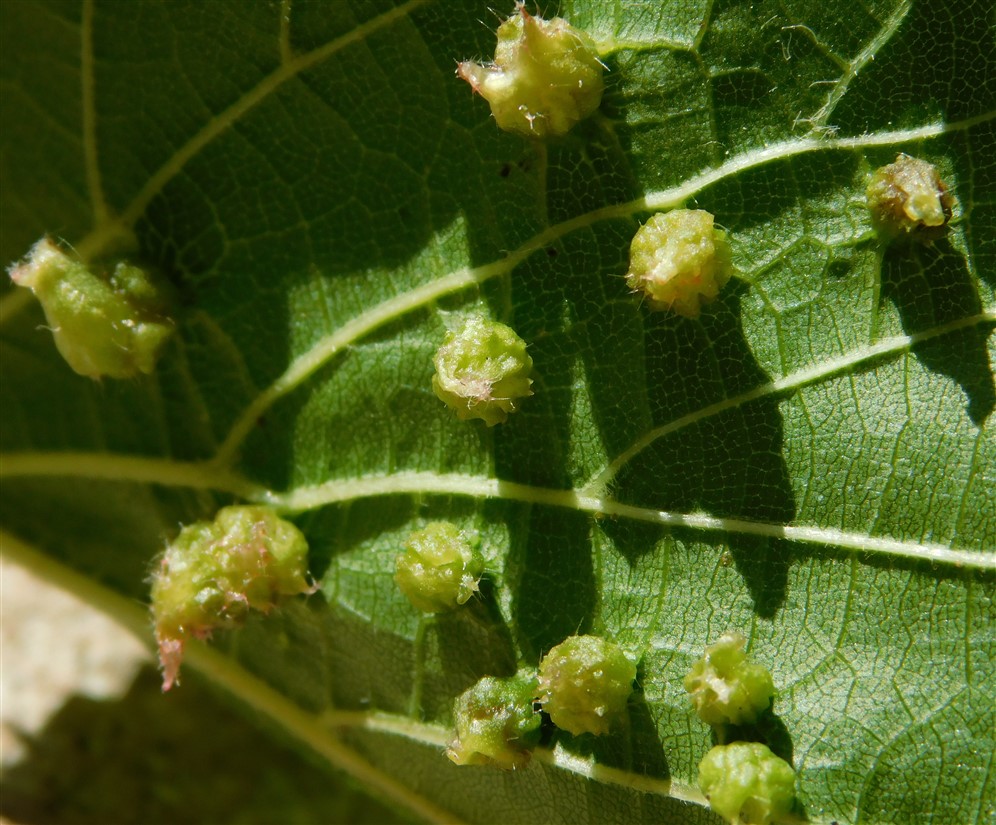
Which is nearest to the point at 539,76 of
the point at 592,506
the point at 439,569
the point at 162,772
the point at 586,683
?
the point at 592,506

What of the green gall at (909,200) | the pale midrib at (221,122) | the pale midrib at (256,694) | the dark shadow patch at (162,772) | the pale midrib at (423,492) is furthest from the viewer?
the dark shadow patch at (162,772)

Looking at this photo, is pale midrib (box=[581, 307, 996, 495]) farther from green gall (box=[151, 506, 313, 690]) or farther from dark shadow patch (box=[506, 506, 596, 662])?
green gall (box=[151, 506, 313, 690])

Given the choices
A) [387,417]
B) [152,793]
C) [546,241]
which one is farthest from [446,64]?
[152,793]

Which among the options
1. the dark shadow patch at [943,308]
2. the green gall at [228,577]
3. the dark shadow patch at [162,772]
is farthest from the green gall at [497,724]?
the dark shadow patch at [162,772]

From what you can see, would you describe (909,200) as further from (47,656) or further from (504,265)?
(47,656)

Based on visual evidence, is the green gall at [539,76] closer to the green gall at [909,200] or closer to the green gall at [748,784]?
the green gall at [909,200]

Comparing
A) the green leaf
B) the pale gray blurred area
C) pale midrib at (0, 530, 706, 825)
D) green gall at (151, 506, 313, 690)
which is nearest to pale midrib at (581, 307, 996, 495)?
the green leaf

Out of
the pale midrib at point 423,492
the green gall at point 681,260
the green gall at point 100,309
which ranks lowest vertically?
the pale midrib at point 423,492

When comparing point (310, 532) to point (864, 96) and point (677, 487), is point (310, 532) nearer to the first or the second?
point (677, 487)
